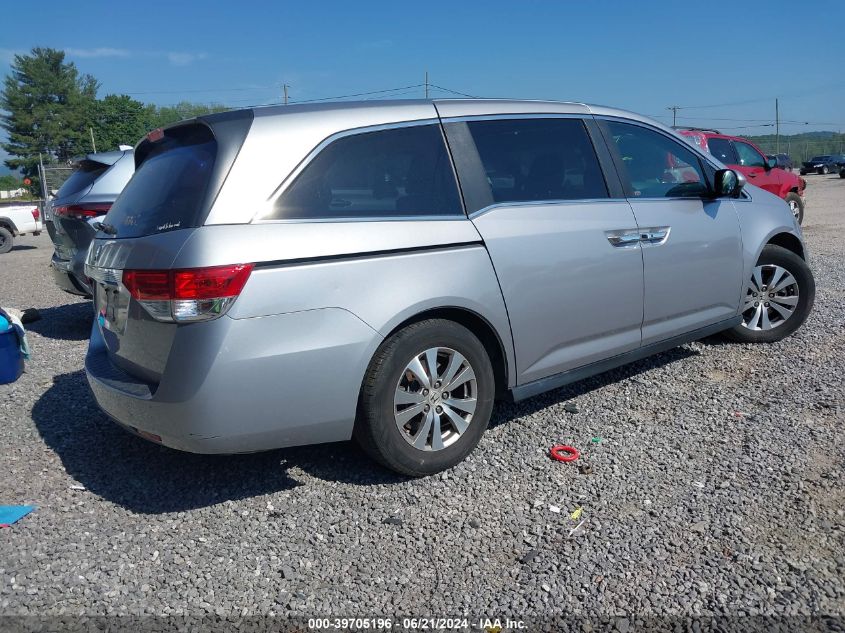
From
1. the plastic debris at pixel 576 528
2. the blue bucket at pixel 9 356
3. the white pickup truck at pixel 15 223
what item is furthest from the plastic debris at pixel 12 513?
the white pickup truck at pixel 15 223

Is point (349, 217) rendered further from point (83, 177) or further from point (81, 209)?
point (83, 177)

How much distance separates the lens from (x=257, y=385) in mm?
2996

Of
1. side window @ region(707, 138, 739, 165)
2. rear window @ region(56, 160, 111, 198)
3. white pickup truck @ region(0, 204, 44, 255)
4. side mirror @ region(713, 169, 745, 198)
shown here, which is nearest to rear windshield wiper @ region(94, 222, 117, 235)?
rear window @ region(56, 160, 111, 198)

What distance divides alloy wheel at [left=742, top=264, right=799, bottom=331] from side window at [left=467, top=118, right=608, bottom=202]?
209 centimetres

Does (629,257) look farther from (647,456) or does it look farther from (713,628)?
(713,628)

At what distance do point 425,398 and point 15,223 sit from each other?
701 inches

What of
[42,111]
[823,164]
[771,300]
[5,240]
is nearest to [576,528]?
[771,300]

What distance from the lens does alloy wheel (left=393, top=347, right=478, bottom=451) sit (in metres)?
3.43

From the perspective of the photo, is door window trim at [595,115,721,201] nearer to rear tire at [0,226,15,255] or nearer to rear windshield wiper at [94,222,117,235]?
rear windshield wiper at [94,222,117,235]

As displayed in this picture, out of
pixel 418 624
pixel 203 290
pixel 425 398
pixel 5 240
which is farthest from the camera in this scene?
pixel 5 240

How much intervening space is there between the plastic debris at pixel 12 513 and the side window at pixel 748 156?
12.6 metres

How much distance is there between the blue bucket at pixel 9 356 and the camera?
523 cm

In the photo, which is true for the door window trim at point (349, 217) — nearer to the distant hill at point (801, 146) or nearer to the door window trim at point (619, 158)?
the door window trim at point (619, 158)

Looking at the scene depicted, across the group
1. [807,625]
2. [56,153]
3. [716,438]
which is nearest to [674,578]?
[807,625]
